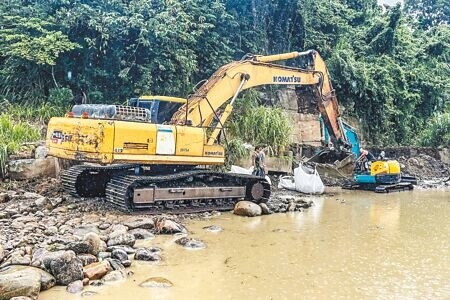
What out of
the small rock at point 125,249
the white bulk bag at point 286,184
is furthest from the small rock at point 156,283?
the white bulk bag at point 286,184

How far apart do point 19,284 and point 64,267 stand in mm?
603

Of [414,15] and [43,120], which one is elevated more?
[414,15]

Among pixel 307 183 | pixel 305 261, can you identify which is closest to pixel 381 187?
pixel 307 183

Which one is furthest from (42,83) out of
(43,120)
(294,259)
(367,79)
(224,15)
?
(367,79)

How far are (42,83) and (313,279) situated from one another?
427 inches

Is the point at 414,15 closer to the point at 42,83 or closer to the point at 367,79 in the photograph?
the point at 367,79

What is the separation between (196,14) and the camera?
1616 cm

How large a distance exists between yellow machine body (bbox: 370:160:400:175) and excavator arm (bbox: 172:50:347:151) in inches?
69.7

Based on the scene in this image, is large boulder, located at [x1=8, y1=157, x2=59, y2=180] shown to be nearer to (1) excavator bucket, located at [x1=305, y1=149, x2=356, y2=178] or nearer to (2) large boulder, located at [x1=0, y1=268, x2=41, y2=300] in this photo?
(2) large boulder, located at [x1=0, y1=268, x2=41, y2=300]

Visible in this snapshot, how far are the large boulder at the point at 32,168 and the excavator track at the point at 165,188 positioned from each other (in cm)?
103

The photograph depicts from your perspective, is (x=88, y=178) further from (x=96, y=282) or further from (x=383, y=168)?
(x=383, y=168)

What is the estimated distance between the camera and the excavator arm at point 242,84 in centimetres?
1019

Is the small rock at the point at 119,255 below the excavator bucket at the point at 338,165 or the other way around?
below

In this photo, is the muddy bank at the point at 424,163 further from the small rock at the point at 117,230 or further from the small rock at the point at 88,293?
the small rock at the point at 88,293
